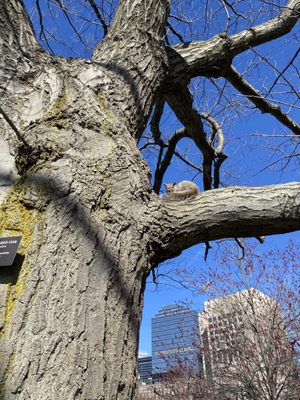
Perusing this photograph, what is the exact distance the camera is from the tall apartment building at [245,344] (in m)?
7.57

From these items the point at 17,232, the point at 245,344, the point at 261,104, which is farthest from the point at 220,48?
the point at 245,344

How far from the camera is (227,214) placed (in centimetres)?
139

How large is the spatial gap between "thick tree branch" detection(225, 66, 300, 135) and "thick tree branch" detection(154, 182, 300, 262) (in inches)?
58.0

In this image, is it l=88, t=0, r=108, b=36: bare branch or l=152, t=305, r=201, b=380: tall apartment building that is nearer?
l=88, t=0, r=108, b=36: bare branch

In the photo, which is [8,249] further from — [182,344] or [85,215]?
[182,344]

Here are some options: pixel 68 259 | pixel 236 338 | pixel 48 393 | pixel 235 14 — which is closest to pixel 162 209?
pixel 68 259

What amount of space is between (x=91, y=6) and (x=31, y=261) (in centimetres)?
249

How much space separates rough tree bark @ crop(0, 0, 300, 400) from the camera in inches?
33.3

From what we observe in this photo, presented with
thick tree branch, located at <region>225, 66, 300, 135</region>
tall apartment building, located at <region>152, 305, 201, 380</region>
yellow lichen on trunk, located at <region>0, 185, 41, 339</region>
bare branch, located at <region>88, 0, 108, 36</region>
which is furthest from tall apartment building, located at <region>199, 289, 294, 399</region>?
yellow lichen on trunk, located at <region>0, 185, 41, 339</region>

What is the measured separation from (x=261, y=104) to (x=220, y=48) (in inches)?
30.9

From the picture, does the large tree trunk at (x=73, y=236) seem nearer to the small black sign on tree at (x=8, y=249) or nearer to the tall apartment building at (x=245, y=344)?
the small black sign on tree at (x=8, y=249)

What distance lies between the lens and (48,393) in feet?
2.52

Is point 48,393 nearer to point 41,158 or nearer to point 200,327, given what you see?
point 41,158

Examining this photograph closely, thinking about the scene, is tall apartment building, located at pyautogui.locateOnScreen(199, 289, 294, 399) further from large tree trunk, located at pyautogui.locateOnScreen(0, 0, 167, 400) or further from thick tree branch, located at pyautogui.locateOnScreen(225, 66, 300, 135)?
large tree trunk, located at pyautogui.locateOnScreen(0, 0, 167, 400)
